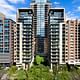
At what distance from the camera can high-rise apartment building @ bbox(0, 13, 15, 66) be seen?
44.3 metres

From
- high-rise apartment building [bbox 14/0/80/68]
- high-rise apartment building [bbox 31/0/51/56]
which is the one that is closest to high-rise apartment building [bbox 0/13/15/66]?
high-rise apartment building [bbox 14/0/80/68]

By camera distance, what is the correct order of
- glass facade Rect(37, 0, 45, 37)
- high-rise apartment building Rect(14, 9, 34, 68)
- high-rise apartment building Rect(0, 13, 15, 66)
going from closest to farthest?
high-rise apartment building Rect(0, 13, 15, 66) → high-rise apartment building Rect(14, 9, 34, 68) → glass facade Rect(37, 0, 45, 37)

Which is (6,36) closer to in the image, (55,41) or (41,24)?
(55,41)

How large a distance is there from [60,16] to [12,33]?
37.7ft

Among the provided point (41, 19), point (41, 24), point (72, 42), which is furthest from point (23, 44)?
point (41, 19)

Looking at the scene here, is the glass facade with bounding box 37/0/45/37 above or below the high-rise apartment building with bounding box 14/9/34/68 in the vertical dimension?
above

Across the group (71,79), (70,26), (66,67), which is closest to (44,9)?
(70,26)

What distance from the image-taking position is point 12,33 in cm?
4522

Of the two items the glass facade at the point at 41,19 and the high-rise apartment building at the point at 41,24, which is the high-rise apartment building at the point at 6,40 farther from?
the glass facade at the point at 41,19

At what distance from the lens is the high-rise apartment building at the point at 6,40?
1743 inches

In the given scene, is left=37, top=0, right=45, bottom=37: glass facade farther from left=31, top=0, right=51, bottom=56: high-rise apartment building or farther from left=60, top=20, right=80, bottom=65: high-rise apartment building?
left=60, top=20, right=80, bottom=65: high-rise apartment building

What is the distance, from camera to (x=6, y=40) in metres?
44.6

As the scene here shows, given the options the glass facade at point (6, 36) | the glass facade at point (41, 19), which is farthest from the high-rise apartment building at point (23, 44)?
the glass facade at point (41, 19)

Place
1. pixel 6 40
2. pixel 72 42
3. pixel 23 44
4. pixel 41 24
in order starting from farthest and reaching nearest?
pixel 41 24 < pixel 72 42 < pixel 23 44 < pixel 6 40
